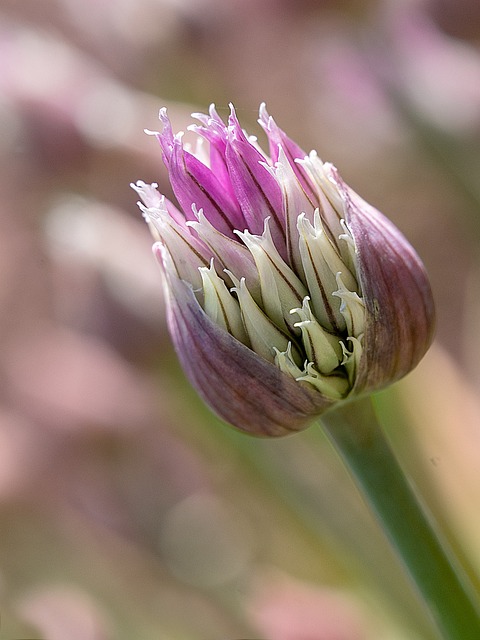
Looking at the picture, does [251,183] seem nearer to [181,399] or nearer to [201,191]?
[201,191]

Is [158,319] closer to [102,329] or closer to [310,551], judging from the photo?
[102,329]

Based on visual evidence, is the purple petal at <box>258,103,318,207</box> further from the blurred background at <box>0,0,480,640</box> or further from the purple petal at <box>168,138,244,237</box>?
the blurred background at <box>0,0,480,640</box>

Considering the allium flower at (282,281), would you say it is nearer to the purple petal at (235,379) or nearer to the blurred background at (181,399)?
the purple petal at (235,379)

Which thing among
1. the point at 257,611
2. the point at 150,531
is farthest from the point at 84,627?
the point at 150,531

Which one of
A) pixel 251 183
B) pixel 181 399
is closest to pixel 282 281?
pixel 251 183

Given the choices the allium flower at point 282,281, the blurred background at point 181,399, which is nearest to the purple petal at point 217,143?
the allium flower at point 282,281

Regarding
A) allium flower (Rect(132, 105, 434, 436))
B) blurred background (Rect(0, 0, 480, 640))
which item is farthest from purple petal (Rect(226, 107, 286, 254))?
blurred background (Rect(0, 0, 480, 640))
